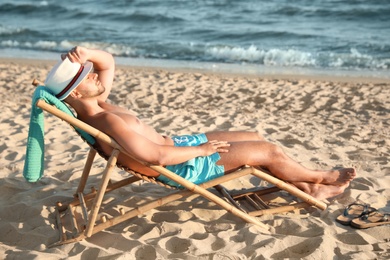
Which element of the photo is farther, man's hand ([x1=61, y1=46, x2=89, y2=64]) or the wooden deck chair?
man's hand ([x1=61, y1=46, x2=89, y2=64])

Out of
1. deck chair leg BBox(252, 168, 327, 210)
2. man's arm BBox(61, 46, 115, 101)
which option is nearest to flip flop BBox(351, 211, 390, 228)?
deck chair leg BBox(252, 168, 327, 210)

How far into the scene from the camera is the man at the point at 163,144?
3584 mm

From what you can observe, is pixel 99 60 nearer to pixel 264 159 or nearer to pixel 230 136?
pixel 230 136

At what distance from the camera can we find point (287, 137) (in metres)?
6.13

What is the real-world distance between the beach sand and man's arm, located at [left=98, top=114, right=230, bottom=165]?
1.58ft

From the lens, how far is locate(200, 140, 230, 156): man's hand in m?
3.83

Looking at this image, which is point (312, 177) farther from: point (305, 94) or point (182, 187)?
point (305, 94)

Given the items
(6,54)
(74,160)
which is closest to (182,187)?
(74,160)

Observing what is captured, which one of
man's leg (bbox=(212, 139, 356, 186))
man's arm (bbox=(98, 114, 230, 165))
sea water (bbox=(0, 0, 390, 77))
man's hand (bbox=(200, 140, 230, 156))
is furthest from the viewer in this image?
sea water (bbox=(0, 0, 390, 77))

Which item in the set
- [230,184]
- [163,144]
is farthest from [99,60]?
[230,184]

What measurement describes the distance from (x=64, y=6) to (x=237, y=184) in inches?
685

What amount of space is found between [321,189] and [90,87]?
1.77 metres

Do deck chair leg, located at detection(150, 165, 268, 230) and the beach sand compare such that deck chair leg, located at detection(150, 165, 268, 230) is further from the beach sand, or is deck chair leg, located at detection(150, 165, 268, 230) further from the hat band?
the hat band

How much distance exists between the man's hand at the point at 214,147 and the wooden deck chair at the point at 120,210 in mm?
203
